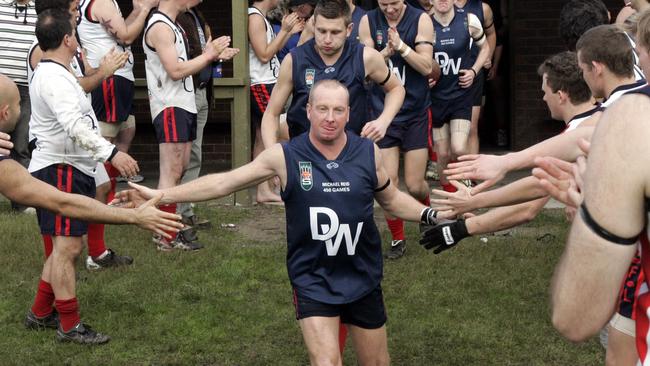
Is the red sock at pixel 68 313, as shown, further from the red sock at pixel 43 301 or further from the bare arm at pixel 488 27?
the bare arm at pixel 488 27

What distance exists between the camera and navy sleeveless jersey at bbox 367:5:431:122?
8.43 m

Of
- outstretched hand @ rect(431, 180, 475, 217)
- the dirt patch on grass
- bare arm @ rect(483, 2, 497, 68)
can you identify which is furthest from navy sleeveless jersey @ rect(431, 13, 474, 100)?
outstretched hand @ rect(431, 180, 475, 217)

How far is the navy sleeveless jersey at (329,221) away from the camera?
17.0ft

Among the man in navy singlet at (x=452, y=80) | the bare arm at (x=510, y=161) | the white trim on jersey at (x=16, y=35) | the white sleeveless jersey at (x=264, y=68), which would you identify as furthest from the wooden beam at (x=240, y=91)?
the bare arm at (x=510, y=161)

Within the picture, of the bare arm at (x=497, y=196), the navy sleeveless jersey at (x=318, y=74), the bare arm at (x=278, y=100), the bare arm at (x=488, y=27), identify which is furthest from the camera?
the bare arm at (x=488, y=27)

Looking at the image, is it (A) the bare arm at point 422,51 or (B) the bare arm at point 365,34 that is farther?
(B) the bare arm at point 365,34

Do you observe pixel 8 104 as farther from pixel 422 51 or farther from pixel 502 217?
pixel 422 51

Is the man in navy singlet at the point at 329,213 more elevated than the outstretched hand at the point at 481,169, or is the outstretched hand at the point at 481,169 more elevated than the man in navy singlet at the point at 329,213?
the outstretched hand at the point at 481,169

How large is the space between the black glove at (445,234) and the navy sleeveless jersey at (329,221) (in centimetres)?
38

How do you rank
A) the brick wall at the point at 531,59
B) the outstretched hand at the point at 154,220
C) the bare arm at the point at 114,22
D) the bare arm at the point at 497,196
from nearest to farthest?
the bare arm at the point at 497,196 < the outstretched hand at the point at 154,220 < the bare arm at the point at 114,22 < the brick wall at the point at 531,59

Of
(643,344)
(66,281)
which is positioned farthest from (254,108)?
(643,344)

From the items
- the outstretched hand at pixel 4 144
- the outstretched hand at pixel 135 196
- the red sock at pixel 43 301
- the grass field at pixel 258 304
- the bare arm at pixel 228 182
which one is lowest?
the grass field at pixel 258 304

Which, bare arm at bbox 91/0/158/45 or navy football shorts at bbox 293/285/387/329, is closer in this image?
navy football shorts at bbox 293/285/387/329

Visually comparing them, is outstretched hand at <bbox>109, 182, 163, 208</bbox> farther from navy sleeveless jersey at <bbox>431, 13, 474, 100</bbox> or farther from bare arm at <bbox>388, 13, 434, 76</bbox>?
navy sleeveless jersey at <bbox>431, 13, 474, 100</bbox>
